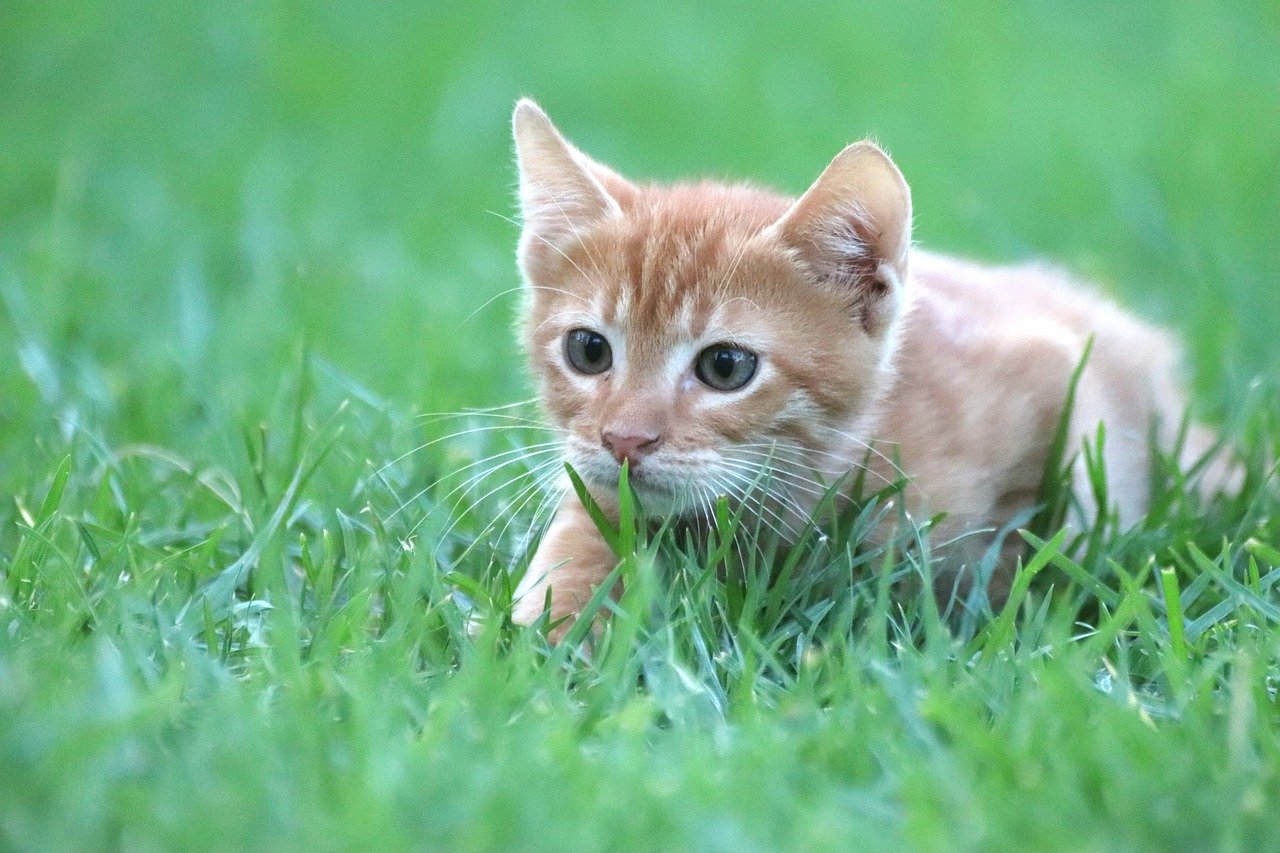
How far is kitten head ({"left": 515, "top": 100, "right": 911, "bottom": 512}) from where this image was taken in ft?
7.55

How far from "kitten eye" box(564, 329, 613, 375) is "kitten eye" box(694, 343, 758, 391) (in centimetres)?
20

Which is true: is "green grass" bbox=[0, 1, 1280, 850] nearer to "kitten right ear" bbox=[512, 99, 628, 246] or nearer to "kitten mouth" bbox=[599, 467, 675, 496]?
"kitten mouth" bbox=[599, 467, 675, 496]

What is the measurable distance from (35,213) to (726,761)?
4.28 meters

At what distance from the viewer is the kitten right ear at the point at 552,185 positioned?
2592 mm

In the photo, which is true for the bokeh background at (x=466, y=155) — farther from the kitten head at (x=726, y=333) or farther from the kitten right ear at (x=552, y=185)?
the kitten head at (x=726, y=333)

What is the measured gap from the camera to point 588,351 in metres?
2.52

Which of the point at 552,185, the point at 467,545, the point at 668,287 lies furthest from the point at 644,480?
the point at 552,185

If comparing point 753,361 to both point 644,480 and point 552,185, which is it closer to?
point 644,480

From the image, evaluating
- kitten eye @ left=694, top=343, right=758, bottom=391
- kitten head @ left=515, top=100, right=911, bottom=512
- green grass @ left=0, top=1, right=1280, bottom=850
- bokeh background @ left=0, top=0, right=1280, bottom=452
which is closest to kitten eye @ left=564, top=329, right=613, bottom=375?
kitten head @ left=515, top=100, right=911, bottom=512

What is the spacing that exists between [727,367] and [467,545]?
2.06 ft

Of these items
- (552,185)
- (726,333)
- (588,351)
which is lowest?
(588,351)

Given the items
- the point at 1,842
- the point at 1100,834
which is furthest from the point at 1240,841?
the point at 1,842

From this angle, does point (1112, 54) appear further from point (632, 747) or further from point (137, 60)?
point (632, 747)

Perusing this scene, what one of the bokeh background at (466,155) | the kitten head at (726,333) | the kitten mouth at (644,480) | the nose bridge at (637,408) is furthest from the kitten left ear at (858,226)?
the bokeh background at (466,155)
